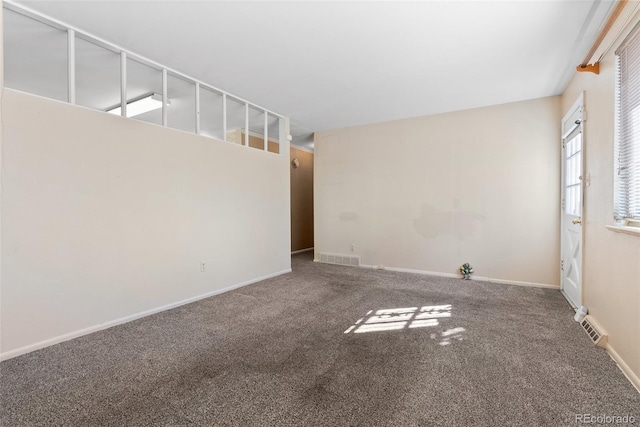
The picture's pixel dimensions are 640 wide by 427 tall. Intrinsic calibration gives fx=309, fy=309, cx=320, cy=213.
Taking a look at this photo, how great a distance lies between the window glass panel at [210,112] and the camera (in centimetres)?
421

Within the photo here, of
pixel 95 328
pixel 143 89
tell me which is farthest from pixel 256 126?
pixel 95 328

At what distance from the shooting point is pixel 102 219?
2916mm

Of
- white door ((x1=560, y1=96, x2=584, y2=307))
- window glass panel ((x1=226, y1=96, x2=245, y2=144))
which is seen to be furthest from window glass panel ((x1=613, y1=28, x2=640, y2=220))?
window glass panel ((x1=226, y1=96, x2=245, y2=144))

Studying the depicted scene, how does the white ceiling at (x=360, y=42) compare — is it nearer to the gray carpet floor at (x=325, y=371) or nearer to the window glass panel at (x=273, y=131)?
the window glass panel at (x=273, y=131)

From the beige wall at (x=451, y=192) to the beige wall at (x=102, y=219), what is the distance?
2.26m

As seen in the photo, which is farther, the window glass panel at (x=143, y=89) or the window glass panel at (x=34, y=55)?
the window glass panel at (x=143, y=89)

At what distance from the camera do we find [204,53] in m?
3.17

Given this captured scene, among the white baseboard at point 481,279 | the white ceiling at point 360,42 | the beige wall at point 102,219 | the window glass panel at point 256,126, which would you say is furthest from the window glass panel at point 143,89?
the white baseboard at point 481,279

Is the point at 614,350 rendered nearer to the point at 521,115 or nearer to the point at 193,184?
the point at 521,115

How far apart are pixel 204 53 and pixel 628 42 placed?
361 centimetres

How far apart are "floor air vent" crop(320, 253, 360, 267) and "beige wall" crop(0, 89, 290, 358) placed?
212cm

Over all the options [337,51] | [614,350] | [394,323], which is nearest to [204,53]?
Result: [337,51]

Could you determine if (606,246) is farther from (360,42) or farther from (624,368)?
(360,42)

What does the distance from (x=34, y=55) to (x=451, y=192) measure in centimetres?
537
